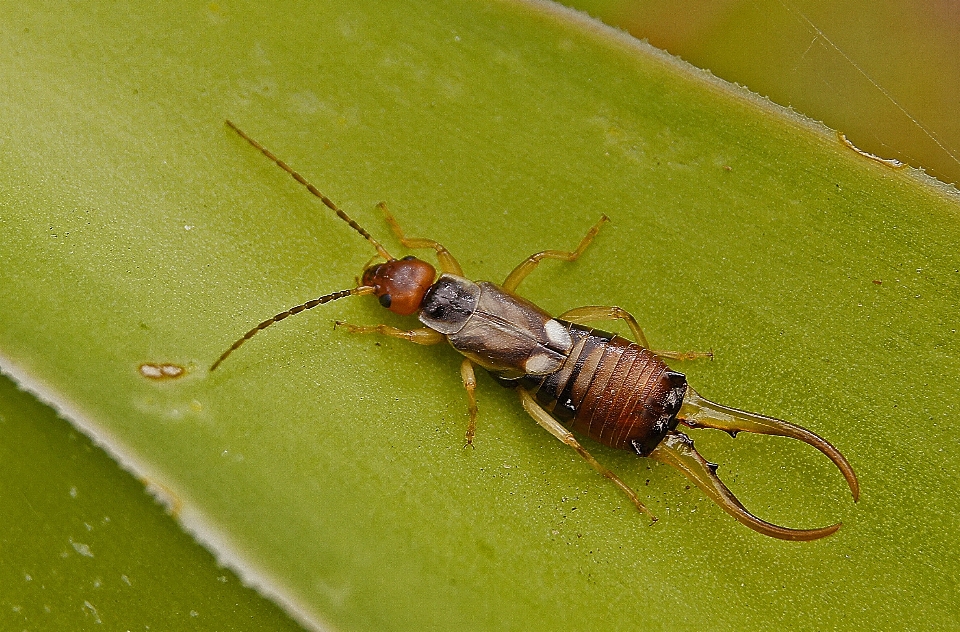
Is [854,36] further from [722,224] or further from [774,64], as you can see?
[722,224]

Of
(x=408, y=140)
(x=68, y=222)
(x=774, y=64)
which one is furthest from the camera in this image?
(x=774, y=64)

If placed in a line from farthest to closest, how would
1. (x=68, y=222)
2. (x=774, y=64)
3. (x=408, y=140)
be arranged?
(x=774, y=64) → (x=408, y=140) → (x=68, y=222)

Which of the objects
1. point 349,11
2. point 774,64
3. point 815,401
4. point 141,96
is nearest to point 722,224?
point 815,401

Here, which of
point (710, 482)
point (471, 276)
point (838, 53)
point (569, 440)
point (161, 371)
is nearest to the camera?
point (161, 371)

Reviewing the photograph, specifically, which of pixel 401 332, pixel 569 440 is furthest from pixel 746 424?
pixel 401 332

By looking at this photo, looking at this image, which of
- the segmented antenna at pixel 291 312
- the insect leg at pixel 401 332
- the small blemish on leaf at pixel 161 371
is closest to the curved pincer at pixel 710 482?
the insect leg at pixel 401 332

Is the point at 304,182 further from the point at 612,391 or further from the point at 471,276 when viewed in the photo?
the point at 612,391
